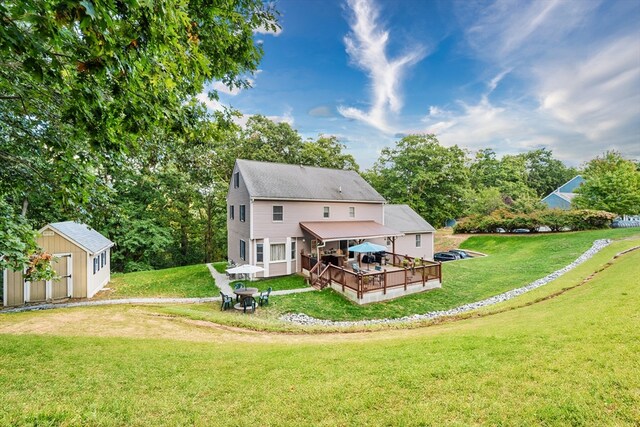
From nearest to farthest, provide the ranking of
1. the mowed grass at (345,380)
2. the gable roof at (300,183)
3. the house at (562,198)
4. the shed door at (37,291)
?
the mowed grass at (345,380), the shed door at (37,291), the gable roof at (300,183), the house at (562,198)

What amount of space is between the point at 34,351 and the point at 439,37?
65.6 feet

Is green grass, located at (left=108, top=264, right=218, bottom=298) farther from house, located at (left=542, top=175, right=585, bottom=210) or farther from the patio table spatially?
house, located at (left=542, top=175, right=585, bottom=210)

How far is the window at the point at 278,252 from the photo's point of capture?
18.8 meters

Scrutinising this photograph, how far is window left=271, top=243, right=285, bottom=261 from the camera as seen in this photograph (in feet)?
61.6

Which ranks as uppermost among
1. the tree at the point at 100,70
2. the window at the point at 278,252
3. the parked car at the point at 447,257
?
the tree at the point at 100,70

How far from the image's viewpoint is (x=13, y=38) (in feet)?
7.55

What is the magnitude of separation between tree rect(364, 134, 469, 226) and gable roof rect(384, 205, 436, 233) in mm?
11161

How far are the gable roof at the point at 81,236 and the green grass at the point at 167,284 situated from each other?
2.69m

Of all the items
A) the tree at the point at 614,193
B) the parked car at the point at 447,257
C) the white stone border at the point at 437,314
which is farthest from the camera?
the tree at the point at 614,193

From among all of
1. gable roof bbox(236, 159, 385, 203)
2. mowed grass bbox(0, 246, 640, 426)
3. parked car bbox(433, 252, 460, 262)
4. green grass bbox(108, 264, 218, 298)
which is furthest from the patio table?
parked car bbox(433, 252, 460, 262)

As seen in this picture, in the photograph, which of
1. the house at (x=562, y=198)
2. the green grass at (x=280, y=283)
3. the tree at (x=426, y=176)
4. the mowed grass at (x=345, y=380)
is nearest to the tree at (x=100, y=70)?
the mowed grass at (x=345, y=380)

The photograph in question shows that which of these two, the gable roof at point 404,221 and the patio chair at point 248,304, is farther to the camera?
the gable roof at point 404,221

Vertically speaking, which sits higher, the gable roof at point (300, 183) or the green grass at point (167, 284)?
the gable roof at point (300, 183)

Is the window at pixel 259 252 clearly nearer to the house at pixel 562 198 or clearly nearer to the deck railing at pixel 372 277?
the deck railing at pixel 372 277
